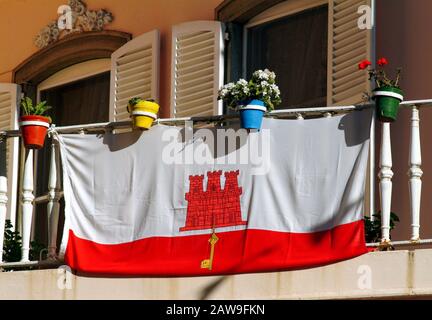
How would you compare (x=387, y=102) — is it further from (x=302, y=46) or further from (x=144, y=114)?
(x=302, y=46)

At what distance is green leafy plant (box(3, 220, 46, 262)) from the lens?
12805 millimetres

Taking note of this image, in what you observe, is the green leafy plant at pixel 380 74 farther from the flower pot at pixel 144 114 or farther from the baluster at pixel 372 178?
the flower pot at pixel 144 114

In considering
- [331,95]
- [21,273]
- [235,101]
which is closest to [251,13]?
[331,95]

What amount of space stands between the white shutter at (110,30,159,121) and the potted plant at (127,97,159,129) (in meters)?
2.25

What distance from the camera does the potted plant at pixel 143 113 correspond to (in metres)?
11.8

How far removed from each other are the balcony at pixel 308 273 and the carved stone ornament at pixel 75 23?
284 centimetres

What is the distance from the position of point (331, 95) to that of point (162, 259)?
2.10 meters

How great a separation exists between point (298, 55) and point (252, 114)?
2.06 meters

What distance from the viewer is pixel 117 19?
14844 millimetres

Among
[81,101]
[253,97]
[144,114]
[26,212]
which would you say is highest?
[81,101]

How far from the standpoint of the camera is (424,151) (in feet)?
39.6

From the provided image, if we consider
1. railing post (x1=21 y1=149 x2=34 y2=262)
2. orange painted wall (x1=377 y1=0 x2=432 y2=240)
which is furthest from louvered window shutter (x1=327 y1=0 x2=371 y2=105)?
railing post (x1=21 y1=149 x2=34 y2=262)

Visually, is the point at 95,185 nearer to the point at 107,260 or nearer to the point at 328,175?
the point at 107,260

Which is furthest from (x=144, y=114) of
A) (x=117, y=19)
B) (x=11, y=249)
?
(x=117, y=19)
